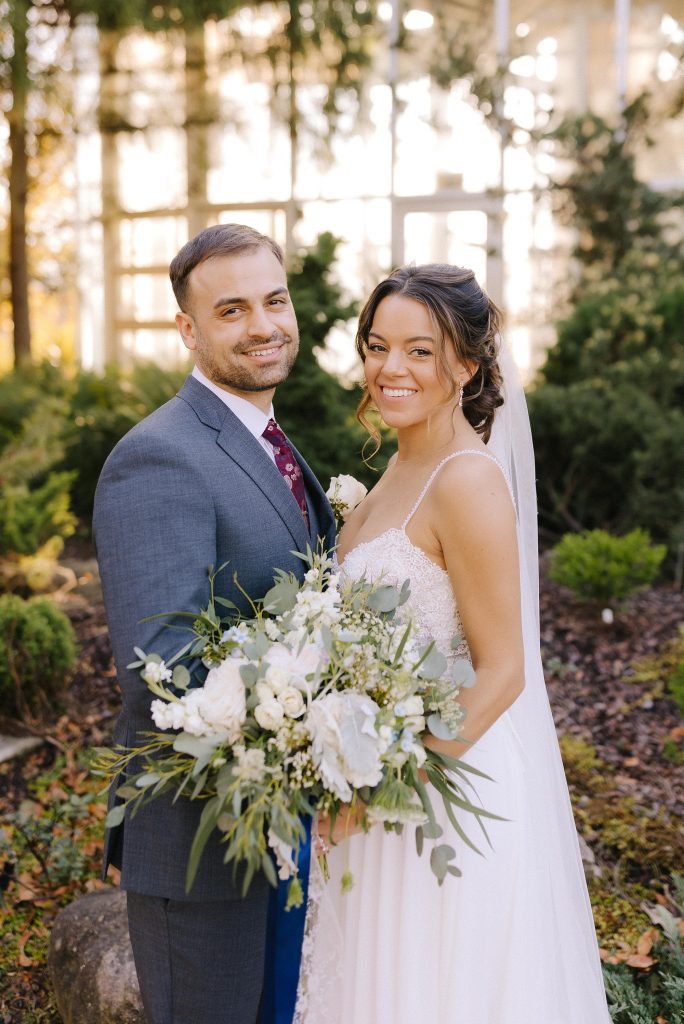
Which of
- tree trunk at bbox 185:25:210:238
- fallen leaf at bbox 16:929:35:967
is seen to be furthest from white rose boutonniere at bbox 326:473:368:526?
tree trunk at bbox 185:25:210:238

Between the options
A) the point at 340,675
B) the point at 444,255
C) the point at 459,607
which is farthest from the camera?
the point at 444,255

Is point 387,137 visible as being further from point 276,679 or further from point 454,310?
point 276,679

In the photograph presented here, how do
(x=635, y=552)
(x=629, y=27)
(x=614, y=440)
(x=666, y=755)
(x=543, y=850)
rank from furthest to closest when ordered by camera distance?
(x=629, y=27)
(x=614, y=440)
(x=635, y=552)
(x=666, y=755)
(x=543, y=850)

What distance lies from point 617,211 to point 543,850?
882 centimetres

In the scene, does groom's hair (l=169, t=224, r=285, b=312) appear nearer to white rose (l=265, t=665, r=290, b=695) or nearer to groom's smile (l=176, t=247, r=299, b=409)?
groom's smile (l=176, t=247, r=299, b=409)

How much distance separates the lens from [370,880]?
7.50ft

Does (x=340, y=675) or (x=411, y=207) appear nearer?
(x=340, y=675)

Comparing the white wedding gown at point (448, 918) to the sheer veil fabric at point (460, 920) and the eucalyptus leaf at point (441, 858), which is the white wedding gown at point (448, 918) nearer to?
the sheer veil fabric at point (460, 920)

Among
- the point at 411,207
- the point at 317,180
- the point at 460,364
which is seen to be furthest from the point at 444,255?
the point at 460,364

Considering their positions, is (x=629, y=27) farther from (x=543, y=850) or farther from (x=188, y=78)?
(x=543, y=850)

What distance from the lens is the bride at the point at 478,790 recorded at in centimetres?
214

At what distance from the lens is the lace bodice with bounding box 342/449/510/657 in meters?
2.24

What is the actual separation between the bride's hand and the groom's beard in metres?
1.05

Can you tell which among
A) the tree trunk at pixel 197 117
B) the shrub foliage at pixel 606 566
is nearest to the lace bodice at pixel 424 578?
the shrub foliage at pixel 606 566
